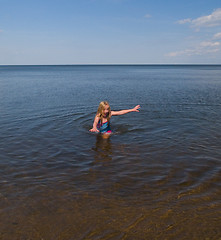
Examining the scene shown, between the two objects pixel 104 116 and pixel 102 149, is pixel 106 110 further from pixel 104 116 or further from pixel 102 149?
pixel 102 149

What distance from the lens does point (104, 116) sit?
40.9ft

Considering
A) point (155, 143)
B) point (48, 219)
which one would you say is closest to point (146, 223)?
point (48, 219)

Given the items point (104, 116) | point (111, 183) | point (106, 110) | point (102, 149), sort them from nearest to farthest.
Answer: point (111, 183)
point (102, 149)
point (106, 110)
point (104, 116)

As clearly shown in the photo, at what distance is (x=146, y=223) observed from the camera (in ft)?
18.3

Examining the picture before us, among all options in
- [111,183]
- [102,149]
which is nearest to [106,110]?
[102,149]

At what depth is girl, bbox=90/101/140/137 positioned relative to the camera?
12.0 metres

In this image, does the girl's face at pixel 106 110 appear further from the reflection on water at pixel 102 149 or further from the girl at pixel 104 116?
the reflection on water at pixel 102 149

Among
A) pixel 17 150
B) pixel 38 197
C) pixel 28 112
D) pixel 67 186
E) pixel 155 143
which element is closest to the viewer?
pixel 38 197

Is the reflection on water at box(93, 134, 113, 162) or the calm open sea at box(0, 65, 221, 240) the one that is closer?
the calm open sea at box(0, 65, 221, 240)

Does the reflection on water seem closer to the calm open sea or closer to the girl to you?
the calm open sea

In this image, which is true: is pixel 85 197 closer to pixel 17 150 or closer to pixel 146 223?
pixel 146 223

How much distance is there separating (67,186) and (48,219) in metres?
1.74

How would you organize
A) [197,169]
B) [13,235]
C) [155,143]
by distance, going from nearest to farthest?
[13,235] → [197,169] → [155,143]

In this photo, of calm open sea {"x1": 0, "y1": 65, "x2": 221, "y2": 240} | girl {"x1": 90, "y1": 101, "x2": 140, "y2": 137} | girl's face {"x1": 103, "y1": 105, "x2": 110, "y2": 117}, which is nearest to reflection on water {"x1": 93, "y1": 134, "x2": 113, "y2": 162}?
calm open sea {"x1": 0, "y1": 65, "x2": 221, "y2": 240}
